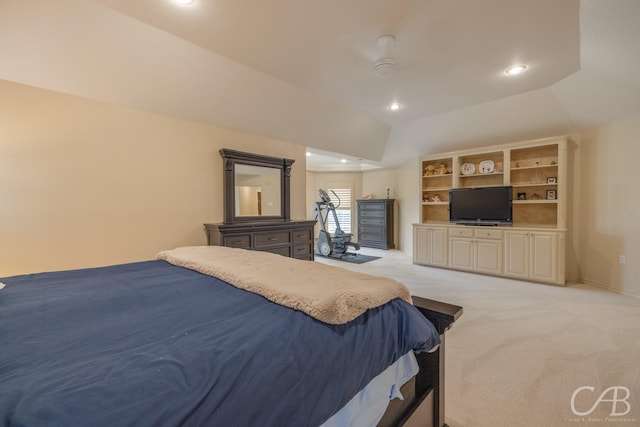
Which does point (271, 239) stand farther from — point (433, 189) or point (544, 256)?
point (544, 256)

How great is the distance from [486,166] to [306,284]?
5019 millimetres

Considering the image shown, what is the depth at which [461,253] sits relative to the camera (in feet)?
16.3

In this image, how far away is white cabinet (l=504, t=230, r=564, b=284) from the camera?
4027 mm

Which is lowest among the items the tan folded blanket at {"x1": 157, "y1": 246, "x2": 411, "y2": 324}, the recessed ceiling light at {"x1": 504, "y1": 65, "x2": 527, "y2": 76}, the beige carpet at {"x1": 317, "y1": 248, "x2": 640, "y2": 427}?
the beige carpet at {"x1": 317, "y1": 248, "x2": 640, "y2": 427}

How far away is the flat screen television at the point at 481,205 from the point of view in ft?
15.1

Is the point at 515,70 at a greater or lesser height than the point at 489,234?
greater

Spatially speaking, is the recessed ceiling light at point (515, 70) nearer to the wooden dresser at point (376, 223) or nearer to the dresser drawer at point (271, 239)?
the dresser drawer at point (271, 239)

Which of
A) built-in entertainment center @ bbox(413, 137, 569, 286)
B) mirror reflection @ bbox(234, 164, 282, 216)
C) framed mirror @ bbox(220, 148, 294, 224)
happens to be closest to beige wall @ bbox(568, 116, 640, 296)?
built-in entertainment center @ bbox(413, 137, 569, 286)

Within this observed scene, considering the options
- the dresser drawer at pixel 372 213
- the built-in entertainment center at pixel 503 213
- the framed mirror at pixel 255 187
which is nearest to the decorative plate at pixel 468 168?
the built-in entertainment center at pixel 503 213

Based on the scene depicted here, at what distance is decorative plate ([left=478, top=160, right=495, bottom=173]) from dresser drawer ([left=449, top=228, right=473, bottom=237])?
113 cm

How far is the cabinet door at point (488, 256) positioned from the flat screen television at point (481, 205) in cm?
38

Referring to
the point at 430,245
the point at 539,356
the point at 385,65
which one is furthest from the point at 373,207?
the point at 539,356

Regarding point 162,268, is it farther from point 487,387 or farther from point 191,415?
point 487,387

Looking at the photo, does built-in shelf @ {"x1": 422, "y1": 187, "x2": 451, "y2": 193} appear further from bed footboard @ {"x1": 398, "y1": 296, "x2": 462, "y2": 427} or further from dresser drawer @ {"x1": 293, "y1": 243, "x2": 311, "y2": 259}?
bed footboard @ {"x1": 398, "y1": 296, "x2": 462, "y2": 427}
